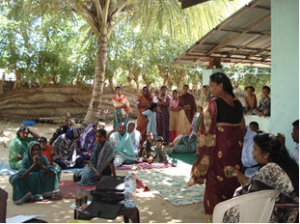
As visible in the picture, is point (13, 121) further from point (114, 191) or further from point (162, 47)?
point (114, 191)

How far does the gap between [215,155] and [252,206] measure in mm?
565

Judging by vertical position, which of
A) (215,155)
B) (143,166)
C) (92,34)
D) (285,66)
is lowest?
(143,166)

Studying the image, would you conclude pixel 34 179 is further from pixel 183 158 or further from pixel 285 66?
pixel 285 66

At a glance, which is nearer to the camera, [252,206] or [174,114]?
[252,206]

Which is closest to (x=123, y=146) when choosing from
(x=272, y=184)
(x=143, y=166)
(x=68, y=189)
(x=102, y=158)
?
(x=143, y=166)

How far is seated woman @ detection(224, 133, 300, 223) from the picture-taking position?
2.01m

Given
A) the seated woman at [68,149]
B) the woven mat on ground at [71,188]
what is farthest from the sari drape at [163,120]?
the woven mat on ground at [71,188]

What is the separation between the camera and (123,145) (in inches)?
251

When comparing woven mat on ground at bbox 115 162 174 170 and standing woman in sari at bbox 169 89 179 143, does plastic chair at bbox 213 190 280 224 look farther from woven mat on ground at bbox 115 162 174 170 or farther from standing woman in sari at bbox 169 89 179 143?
standing woman in sari at bbox 169 89 179 143

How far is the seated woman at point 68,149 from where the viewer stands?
19.8ft

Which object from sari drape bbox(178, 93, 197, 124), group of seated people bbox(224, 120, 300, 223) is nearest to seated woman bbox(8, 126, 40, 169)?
group of seated people bbox(224, 120, 300, 223)

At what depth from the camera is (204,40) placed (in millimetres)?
5914

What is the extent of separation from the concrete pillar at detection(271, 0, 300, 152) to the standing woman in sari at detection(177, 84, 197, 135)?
4.19m

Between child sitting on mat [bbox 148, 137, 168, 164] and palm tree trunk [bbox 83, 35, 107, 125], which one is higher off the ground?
palm tree trunk [bbox 83, 35, 107, 125]
